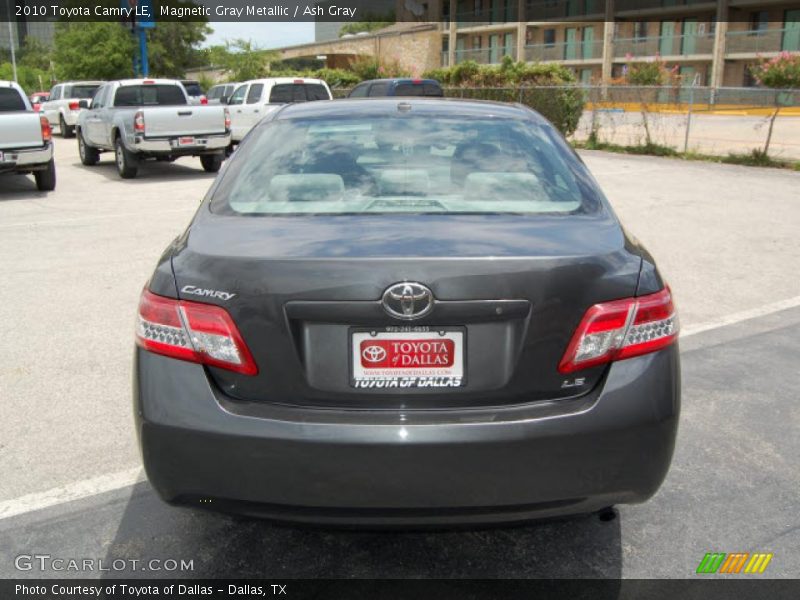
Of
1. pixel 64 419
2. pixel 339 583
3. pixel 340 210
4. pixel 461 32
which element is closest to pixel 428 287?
pixel 340 210

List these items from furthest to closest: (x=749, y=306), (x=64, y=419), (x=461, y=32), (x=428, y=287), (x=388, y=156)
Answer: (x=461, y=32)
(x=749, y=306)
(x=64, y=419)
(x=388, y=156)
(x=428, y=287)

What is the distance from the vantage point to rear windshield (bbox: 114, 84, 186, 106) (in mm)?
16766

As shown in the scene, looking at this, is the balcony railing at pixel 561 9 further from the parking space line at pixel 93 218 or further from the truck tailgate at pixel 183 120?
the parking space line at pixel 93 218

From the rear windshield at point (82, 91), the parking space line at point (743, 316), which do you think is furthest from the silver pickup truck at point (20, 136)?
the rear windshield at point (82, 91)

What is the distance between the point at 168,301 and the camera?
2.60 metres

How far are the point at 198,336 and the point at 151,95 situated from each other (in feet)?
51.8

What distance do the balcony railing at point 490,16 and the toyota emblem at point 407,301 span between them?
60980mm

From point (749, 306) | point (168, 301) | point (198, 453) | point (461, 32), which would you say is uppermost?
point (461, 32)

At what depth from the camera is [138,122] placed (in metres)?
14.9

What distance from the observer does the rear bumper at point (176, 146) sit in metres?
15.0

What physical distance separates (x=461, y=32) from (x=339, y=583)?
213 ft

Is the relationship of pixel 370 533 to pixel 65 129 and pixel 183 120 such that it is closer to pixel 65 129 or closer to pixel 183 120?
pixel 183 120

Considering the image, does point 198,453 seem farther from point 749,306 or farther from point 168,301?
point 749,306

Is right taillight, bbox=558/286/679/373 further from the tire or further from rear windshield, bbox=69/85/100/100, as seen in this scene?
rear windshield, bbox=69/85/100/100
